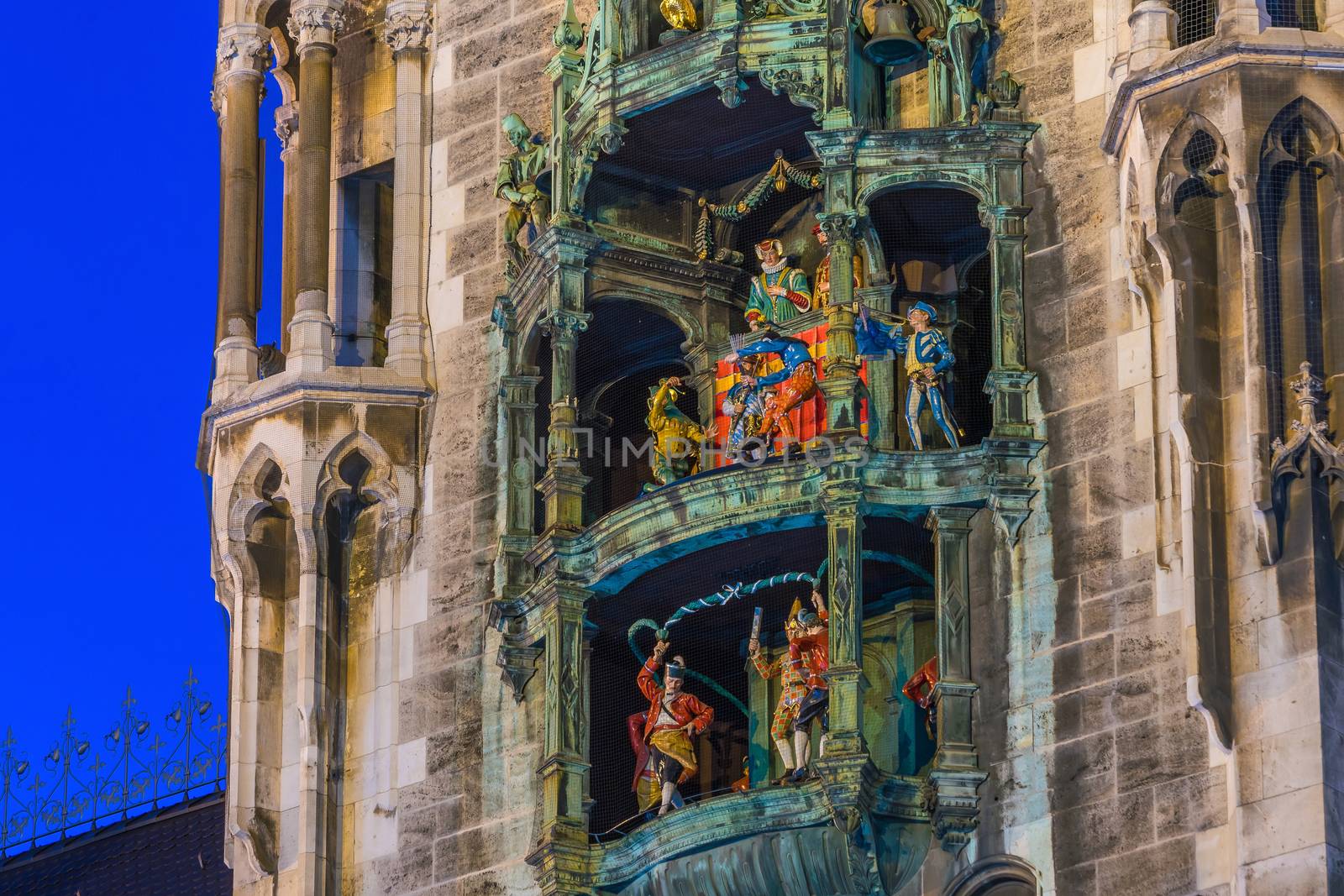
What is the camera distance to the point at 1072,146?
41031mm

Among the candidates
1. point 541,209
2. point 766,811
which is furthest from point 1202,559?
point 541,209

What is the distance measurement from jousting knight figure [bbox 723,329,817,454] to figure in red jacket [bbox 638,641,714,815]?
2.23m

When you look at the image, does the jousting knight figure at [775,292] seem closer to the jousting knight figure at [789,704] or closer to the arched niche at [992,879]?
the jousting knight figure at [789,704]

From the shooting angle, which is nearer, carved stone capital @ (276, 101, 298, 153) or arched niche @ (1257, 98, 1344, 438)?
arched niche @ (1257, 98, 1344, 438)

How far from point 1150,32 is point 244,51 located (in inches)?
411

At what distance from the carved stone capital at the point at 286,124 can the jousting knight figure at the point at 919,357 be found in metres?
7.65

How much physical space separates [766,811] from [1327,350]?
6.22 m

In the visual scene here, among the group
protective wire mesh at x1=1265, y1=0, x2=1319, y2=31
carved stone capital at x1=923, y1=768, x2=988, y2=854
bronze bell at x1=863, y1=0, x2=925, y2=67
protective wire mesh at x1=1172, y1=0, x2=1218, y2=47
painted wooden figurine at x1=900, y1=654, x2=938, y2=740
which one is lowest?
carved stone capital at x1=923, y1=768, x2=988, y2=854

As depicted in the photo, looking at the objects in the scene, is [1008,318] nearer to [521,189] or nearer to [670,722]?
[670,722]

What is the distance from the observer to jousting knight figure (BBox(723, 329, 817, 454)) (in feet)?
137

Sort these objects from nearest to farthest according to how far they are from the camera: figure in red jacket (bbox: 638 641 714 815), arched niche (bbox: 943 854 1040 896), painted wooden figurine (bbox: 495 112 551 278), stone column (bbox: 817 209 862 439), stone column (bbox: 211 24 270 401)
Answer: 1. arched niche (bbox: 943 854 1040 896)
2. stone column (bbox: 817 209 862 439)
3. figure in red jacket (bbox: 638 641 714 815)
4. painted wooden figurine (bbox: 495 112 551 278)
5. stone column (bbox: 211 24 270 401)

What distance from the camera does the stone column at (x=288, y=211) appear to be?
4541 centimetres

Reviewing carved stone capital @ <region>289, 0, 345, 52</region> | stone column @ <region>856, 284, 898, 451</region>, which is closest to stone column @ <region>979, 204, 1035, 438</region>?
stone column @ <region>856, 284, 898, 451</region>

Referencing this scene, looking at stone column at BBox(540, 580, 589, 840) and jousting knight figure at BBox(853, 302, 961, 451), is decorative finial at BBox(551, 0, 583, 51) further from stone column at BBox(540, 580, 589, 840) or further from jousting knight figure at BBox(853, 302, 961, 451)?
stone column at BBox(540, 580, 589, 840)
